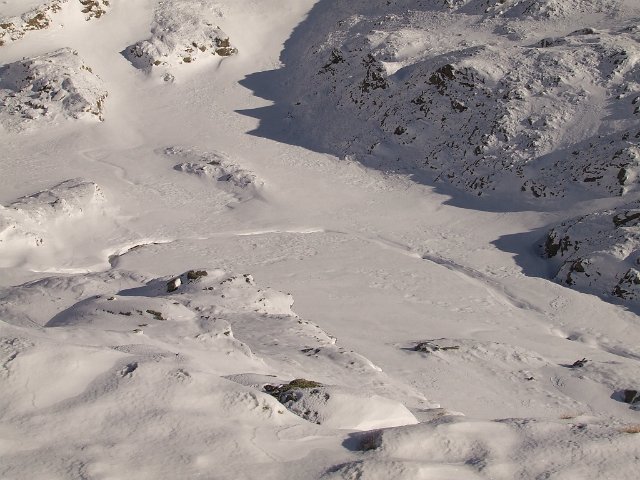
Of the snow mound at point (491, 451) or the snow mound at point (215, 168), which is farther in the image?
the snow mound at point (215, 168)

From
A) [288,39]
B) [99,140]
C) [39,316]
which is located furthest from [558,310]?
[288,39]

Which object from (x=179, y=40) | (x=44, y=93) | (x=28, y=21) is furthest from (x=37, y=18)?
(x=179, y=40)

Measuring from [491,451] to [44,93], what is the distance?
4069cm

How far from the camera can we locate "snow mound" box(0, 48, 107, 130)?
1527 inches

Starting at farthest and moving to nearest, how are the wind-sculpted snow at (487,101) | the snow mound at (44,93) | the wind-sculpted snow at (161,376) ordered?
the snow mound at (44,93)
the wind-sculpted snow at (487,101)
the wind-sculpted snow at (161,376)

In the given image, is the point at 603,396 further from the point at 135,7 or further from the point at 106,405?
the point at 135,7

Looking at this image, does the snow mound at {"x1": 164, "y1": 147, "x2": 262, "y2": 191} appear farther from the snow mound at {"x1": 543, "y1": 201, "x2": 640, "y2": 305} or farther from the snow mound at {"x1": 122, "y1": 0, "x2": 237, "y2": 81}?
the snow mound at {"x1": 543, "y1": 201, "x2": 640, "y2": 305}

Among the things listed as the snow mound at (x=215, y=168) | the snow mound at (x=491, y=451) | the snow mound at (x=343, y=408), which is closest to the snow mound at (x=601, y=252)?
the snow mound at (x=215, y=168)

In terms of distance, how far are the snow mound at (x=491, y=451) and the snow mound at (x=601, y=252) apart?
732 inches

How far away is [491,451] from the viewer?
7168 millimetres

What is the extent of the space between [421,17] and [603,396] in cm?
3860

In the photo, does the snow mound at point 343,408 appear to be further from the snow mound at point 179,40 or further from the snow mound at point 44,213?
the snow mound at point 179,40

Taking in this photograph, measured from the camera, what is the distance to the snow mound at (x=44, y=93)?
1527 inches

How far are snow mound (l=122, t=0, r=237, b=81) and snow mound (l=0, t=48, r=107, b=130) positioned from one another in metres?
6.47
